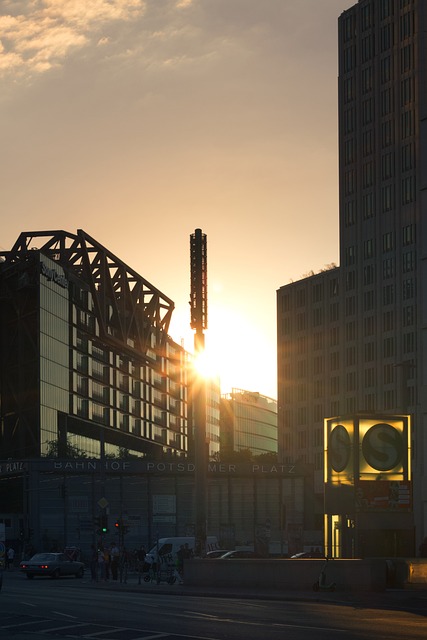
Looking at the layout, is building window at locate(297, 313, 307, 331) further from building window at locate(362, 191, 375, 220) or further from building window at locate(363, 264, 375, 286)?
building window at locate(362, 191, 375, 220)

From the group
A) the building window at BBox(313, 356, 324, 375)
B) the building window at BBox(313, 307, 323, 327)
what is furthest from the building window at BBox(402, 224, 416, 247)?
the building window at BBox(313, 356, 324, 375)

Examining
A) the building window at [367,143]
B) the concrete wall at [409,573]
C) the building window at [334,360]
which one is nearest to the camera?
the concrete wall at [409,573]

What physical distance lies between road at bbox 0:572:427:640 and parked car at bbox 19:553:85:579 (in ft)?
93.1

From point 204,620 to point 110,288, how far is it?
119256 millimetres

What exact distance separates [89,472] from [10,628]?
287ft

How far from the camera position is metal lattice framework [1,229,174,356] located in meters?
137

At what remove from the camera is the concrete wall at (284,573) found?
41606mm

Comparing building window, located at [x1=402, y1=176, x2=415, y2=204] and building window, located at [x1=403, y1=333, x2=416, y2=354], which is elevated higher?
building window, located at [x1=402, y1=176, x2=415, y2=204]

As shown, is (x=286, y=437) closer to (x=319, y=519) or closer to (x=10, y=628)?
(x=319, y=519)

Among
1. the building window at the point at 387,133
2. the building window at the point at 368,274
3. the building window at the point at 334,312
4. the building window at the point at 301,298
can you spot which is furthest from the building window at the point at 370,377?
the building window at the point at 387,133

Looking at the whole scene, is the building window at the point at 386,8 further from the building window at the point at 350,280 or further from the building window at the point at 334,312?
the building window at the point at 334,312

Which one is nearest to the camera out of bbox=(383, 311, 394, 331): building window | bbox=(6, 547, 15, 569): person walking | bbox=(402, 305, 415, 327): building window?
bbox=(6, 547, 15, 569): person walking

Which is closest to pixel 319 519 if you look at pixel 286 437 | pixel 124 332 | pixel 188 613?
pixel 286 437

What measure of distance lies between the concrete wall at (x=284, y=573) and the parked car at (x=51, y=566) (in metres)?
17.5
